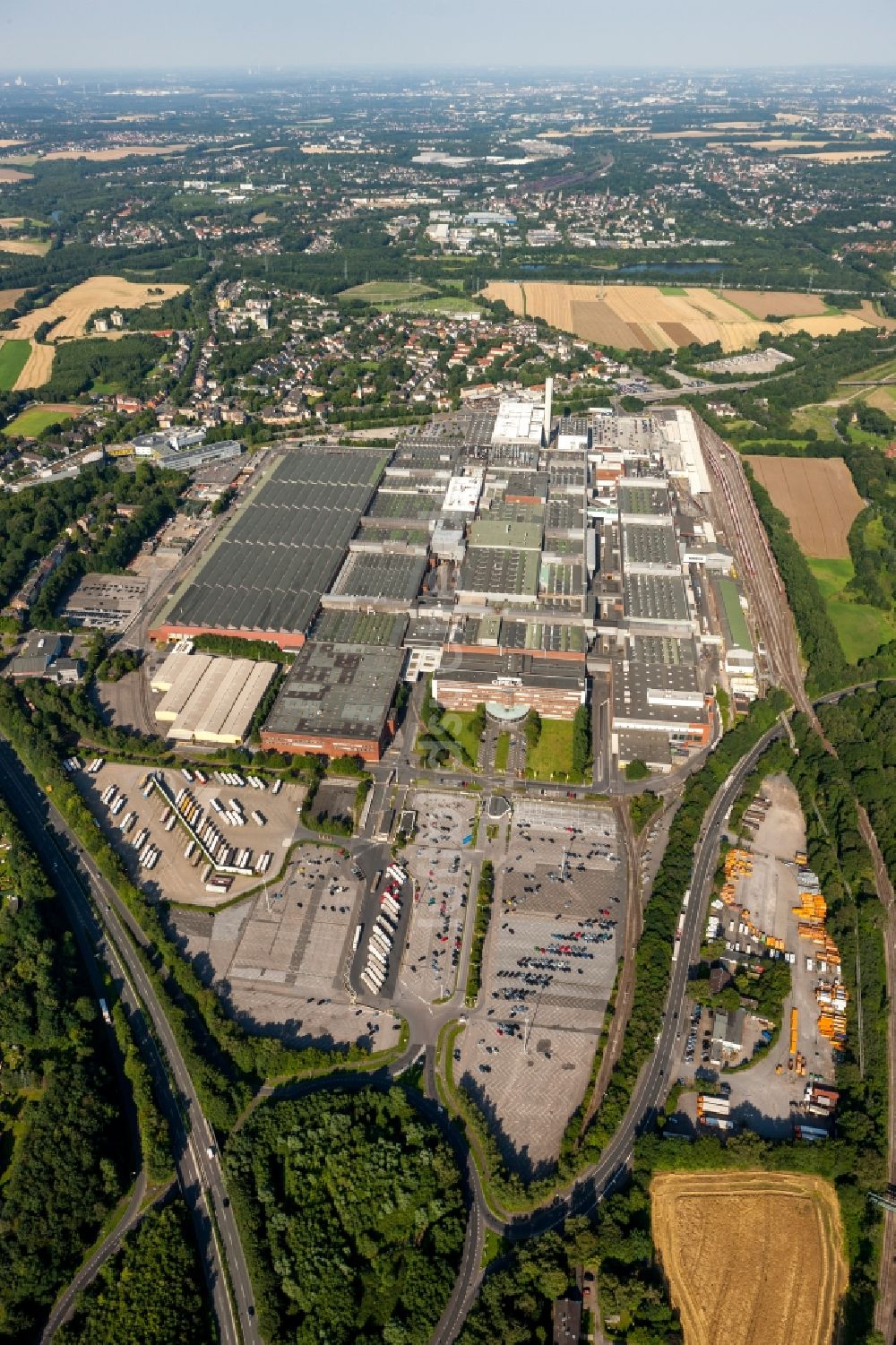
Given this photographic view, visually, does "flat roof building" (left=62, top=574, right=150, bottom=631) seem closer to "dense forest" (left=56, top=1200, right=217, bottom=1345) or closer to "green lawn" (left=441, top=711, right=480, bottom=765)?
"green lawn" (left=441, top=711, right=480, bottom=765)

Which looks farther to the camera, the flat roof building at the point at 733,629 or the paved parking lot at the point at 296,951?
the flat roof building at the point at 733,629

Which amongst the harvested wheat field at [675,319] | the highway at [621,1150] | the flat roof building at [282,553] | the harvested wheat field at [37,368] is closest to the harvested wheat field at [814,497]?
the harvested wheat field at [675,319]

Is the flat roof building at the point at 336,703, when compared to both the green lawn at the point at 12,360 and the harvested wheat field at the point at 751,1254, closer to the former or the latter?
the harvested wheat field at the point at 751,1254

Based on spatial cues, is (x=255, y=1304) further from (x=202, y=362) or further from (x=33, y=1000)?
(x=202, y=362)

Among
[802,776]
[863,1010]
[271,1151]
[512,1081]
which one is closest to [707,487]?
[802,776]

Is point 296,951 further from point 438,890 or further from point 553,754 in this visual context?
point 553,754

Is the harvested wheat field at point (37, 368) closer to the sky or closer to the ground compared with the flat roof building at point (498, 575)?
closer to the sky
